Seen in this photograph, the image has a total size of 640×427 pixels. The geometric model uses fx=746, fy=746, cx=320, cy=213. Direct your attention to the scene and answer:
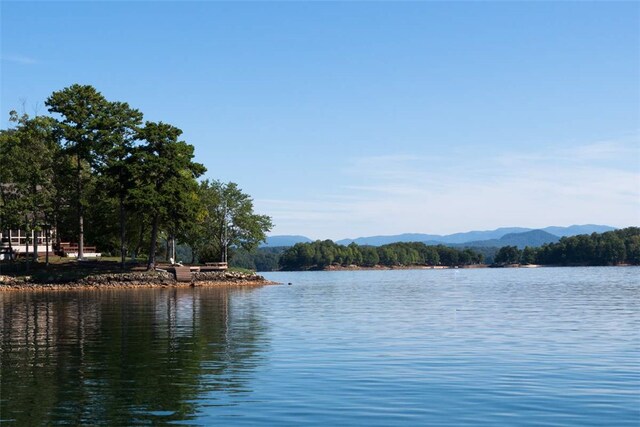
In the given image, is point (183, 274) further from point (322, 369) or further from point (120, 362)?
point (322, 369)

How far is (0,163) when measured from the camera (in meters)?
87.0

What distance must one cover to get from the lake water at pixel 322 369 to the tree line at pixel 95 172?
42833 millimetres

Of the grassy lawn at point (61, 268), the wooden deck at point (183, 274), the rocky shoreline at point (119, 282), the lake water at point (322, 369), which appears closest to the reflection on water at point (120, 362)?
the lake water at point (322, 369)

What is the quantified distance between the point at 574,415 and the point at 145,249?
10167cm

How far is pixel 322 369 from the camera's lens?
78.6ft

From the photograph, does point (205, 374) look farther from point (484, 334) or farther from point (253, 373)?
point (484, 334)

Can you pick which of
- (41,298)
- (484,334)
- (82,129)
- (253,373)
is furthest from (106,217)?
(253,373)

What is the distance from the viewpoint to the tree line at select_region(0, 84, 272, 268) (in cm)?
8612

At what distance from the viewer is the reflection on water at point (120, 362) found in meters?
18.5

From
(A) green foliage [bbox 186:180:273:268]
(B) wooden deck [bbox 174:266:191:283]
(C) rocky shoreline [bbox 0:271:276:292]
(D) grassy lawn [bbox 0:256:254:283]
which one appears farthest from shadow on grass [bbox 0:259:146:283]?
(A) green foliage [bbox 186:180:273:268]

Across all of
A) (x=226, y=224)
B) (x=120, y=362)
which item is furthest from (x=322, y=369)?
(x=226, y=224)

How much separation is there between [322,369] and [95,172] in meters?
74.4

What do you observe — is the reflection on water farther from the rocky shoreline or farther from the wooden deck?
the wooden deck

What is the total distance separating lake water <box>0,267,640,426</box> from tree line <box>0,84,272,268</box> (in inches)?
1686
